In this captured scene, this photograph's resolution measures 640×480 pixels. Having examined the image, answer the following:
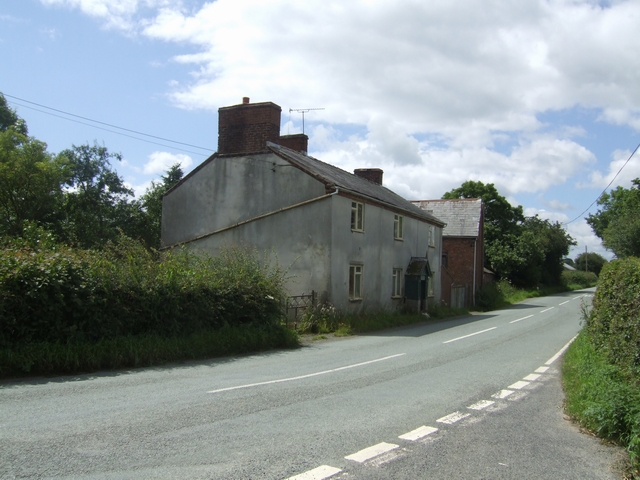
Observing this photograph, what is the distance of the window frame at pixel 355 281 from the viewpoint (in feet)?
77.5

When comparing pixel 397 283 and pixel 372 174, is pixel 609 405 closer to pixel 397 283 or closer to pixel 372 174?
pixel 397 283

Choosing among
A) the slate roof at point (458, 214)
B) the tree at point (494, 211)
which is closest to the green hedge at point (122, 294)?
the slate roof at point (458, 214)

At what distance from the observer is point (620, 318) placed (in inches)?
387

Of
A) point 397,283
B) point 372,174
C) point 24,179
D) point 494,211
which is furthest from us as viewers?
point 494,211

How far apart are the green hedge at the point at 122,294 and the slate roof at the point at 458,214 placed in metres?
29.3

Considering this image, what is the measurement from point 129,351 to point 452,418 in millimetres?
7215

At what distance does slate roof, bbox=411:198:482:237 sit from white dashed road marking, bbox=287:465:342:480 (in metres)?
39.5

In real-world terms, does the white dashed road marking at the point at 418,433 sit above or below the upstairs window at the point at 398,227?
below

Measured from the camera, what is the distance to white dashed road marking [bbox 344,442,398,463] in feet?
18.6

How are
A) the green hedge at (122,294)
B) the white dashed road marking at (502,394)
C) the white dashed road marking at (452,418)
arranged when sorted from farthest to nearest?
the green hedge at (122,294)
the white dashed road marking at (502,394)
the white dashed road marking at (452,418)

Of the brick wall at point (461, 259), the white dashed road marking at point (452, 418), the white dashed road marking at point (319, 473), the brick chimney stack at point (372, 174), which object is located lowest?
the white dashed road marking at point (452, 418)

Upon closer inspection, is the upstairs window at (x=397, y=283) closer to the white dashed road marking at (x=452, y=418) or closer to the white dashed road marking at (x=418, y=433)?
the white dashed road marking at (x=452, y=418)

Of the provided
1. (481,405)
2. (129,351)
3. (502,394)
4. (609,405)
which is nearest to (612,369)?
(502,394)

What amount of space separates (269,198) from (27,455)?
721 inches
